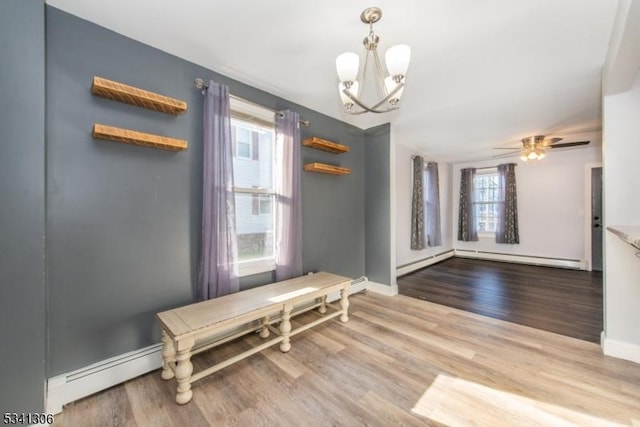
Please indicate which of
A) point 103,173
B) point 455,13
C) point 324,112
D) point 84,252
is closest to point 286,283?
point 84,252

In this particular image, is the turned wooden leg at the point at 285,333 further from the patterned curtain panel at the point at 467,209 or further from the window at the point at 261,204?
the patterned curtain panel at the point at 467,209

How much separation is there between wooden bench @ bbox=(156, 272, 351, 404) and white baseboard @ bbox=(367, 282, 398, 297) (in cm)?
107

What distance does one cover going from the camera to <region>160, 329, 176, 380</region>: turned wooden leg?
1719 mm

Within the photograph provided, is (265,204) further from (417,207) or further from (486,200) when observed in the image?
(486,200)

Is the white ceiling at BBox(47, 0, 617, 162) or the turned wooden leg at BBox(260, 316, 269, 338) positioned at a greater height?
the white ceiling at BBox(47, 0, 617, 162)

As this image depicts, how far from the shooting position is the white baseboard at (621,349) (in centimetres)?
193

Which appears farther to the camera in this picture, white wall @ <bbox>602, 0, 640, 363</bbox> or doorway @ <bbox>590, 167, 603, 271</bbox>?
doorway @ <bbox>590, 167, 603, 271</bbox>

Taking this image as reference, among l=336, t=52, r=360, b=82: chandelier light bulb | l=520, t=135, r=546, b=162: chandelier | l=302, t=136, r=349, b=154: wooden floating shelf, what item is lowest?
l=302, t=136, r=349, b=154: wooden floating shelf

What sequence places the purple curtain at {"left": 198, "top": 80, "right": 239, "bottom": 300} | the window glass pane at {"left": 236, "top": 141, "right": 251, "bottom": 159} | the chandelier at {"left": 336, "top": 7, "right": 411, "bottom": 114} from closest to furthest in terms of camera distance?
the chandelier at {"left": 336, "top": 7, "right": 411, "bottom": 114}, the purple curtain at {"left": 198, "top": 80, "right": 239, "bottom": 300}, the window glass pane at {"left": 236, "top": 141, "right": 251, "bottom": 159}

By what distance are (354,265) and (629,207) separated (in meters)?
2.67

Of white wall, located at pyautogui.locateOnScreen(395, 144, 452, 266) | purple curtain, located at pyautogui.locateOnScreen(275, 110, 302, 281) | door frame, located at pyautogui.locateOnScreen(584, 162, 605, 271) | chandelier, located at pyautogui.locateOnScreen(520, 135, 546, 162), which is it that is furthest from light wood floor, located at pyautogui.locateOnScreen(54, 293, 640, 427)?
door frame, located at pyautogui.locateOnScreen(584, 162, 605, 271)

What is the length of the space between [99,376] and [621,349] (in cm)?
387

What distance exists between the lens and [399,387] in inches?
65.7

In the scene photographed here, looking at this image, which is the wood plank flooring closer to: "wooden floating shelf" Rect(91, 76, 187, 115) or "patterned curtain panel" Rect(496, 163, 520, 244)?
"patterned curtain panel" Rect(496, 163, 520, 244)
